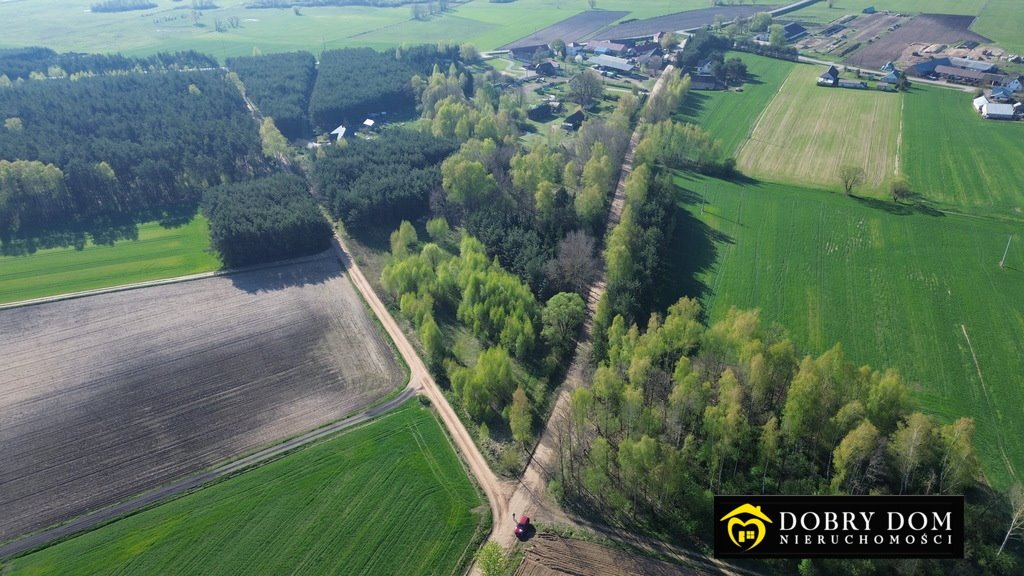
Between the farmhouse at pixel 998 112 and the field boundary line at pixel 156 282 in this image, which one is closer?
the field boundary line at pixel 156 282

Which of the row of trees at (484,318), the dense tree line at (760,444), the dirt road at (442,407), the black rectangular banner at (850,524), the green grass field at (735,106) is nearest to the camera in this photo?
the black rectangular banner at (850,524)

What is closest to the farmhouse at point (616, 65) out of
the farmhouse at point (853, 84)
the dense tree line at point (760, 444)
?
the farmhouse at point (853, 84)

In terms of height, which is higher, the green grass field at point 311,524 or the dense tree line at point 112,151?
the dense tree line at point 112,151

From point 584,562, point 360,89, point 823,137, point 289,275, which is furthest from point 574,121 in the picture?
point 584,562

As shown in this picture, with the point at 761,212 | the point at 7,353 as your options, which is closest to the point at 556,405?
the point at 761,212

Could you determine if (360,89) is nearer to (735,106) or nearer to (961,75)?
(735,106)

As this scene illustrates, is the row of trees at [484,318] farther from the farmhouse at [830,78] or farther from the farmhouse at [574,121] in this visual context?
the farmhouse at [830,78]

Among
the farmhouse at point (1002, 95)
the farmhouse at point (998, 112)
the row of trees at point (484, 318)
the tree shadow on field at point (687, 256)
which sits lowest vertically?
the row of trees at point (484, 318)
